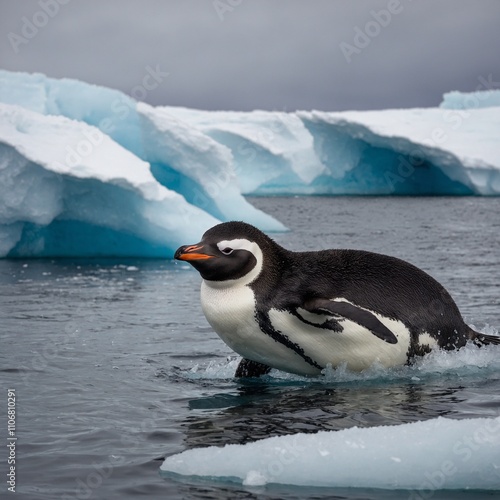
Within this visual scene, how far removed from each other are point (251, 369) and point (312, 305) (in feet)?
3.02

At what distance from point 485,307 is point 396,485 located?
21.3 feet

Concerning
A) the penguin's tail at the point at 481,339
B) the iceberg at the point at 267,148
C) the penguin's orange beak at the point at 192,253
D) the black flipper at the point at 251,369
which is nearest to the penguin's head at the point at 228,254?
the penguin's orange beak at the point at 192,253

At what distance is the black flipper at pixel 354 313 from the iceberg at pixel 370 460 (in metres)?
1.37

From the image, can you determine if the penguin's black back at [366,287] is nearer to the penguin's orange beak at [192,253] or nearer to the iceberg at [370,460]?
the penguin's orange beak at [192,253]

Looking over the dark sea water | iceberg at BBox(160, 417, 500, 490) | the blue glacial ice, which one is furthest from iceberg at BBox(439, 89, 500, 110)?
iceberg at BBox(160, 417, 500, 490)

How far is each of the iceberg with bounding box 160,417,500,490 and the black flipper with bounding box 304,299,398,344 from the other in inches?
53.8

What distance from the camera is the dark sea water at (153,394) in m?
4.15

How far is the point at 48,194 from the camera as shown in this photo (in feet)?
47.7

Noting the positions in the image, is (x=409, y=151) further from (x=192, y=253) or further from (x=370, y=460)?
(x=370, y=460)

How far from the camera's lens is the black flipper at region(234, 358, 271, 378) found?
20.7 ft

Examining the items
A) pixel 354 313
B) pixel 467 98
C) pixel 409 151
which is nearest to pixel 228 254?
pixel 354 313

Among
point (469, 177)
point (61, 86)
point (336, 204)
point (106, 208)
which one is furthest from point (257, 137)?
point (106, 208)

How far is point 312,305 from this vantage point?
5648mm

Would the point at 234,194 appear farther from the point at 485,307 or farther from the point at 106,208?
the point at 485,307
